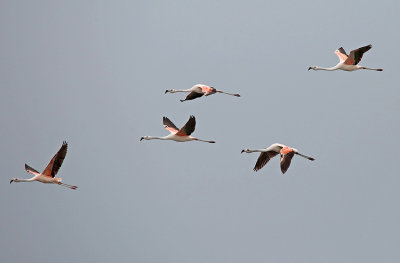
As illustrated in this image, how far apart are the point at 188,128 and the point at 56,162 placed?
17.1ft

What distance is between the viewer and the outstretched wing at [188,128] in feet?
120

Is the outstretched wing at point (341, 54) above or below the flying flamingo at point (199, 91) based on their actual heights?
above

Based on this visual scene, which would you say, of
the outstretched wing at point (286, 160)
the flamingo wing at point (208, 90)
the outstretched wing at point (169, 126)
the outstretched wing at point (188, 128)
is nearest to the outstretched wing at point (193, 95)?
the flamingo wing at point (208, 90)

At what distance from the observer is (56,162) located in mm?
35562

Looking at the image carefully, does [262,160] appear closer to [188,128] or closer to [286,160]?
[286,160]

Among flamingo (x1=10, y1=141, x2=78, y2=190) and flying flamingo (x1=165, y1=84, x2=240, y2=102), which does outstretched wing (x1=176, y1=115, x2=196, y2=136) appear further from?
flamingo (x1=10, y1=141, x2=78, y2=190)

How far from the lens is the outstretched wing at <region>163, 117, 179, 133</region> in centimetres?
3981

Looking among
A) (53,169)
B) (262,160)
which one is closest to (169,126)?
(262,160)

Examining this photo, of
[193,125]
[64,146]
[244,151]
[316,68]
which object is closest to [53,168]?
[64,146]

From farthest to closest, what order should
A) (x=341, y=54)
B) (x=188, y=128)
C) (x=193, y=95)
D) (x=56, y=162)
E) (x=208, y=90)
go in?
(x=341, y=54) < (x=193, y=95) < (x=208, y=90) < (x=188, y=128) < (x=56, y=162)

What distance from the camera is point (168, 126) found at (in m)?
40.2

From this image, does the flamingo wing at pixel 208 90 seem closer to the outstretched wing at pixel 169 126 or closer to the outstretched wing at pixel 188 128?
the outstretched wing at pixel 169 126

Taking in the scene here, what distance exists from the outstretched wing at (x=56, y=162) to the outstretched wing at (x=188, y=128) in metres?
4.84

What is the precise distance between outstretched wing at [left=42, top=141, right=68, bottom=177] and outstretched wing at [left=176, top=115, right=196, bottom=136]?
4.84m
